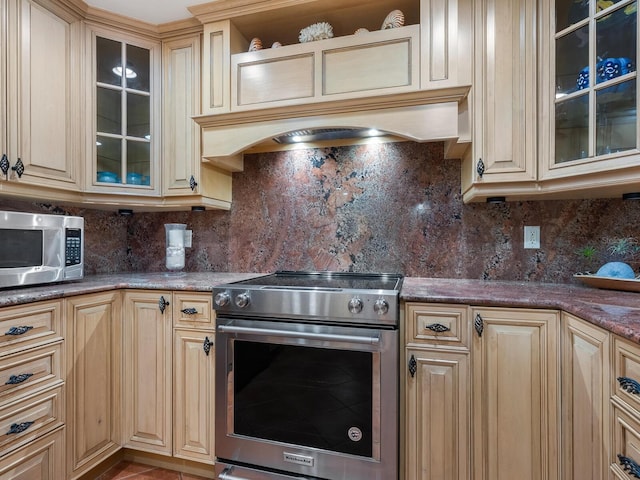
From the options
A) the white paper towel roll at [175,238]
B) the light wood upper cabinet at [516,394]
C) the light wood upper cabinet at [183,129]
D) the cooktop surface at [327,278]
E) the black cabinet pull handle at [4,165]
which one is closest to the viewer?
the light wood upper cabinet at [516,394]

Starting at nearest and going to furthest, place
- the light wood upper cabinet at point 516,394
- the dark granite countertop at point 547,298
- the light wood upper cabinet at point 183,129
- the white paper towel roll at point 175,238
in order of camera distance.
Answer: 1. the dark granite countertop at point 547,298
2. the light wood upper cabinet at point 516,394
3. the light wood upper cabinet at point 183,129
4. the white paper towel roll at point 175,238

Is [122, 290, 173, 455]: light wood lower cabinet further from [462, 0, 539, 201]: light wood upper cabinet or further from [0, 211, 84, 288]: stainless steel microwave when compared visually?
[462, 0, 539, 201]: light wood upper cabinet

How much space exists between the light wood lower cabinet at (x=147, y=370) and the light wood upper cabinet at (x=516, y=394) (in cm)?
149

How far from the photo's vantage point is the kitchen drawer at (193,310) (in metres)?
1.67


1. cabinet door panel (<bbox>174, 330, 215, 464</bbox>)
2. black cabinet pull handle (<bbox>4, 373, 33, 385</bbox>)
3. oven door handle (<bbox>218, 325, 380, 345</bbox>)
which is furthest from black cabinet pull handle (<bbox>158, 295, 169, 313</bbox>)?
black cabinet pull handle (<bbox>4, 373, 33, 385</bbox>)

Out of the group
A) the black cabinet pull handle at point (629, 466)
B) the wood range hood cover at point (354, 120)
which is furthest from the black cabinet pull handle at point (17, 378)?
the black cabinet pull handle at point (629, 466)

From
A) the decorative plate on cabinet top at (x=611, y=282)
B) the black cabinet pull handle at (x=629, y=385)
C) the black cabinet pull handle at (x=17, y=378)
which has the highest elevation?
the decorative plate on cabinet top at (x=611, y=282)

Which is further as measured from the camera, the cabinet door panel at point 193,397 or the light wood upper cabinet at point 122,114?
the light wood upper cabinet at point 122,114

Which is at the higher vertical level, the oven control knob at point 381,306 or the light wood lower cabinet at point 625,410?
the oven control knob at point 381,306

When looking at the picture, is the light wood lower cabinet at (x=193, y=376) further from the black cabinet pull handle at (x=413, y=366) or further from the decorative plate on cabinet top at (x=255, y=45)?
the decorative plate on cabinet top at (x=255, y=45)

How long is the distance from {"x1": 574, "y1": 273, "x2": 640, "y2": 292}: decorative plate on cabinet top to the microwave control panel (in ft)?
8.39

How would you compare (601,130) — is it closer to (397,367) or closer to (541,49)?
(541,49)

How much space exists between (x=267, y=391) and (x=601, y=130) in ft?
6.12

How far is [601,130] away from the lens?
1.38 metres
